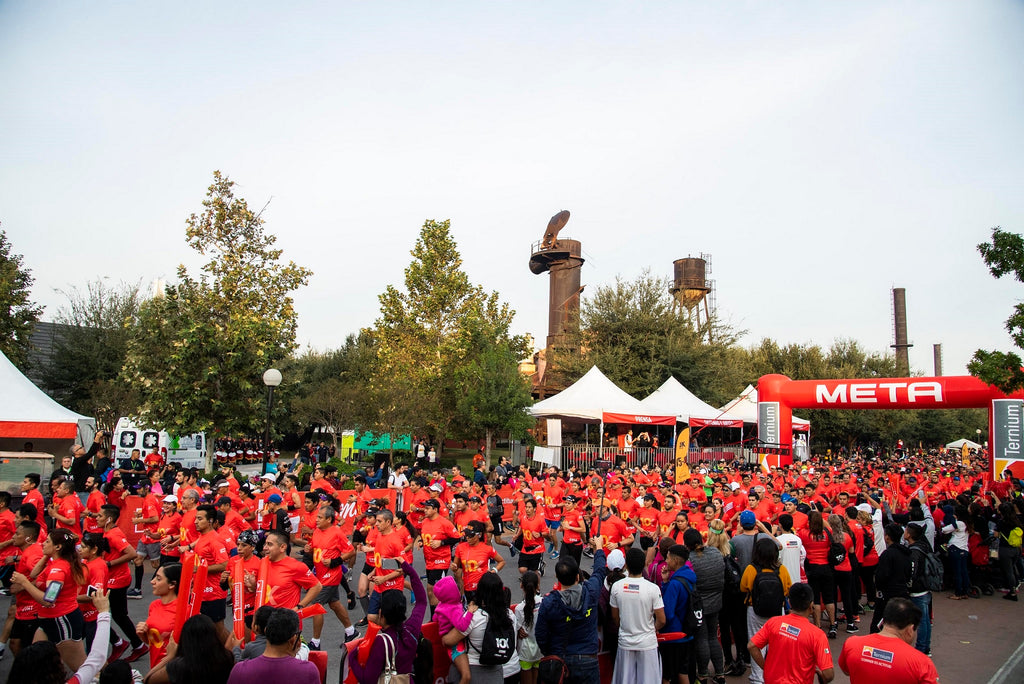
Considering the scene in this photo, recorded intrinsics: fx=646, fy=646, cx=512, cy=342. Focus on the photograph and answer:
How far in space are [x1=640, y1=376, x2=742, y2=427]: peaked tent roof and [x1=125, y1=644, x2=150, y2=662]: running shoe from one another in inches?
856

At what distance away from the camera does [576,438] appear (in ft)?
117

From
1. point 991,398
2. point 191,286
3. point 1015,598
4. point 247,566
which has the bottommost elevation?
point 1015,598

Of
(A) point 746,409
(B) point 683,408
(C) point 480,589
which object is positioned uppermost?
(A) point 746,409

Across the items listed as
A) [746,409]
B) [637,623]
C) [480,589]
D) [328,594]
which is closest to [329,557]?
[328,594]

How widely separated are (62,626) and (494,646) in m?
3.69

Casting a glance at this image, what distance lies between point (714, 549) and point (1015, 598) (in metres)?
8.20

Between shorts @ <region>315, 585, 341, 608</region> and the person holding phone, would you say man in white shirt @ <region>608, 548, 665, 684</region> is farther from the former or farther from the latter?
the person holding phone

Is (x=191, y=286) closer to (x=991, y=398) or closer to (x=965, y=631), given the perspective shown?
(x=965, y=631)

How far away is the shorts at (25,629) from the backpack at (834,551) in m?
8.37

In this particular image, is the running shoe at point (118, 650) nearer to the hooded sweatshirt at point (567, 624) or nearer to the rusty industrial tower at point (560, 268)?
the hooded sweatshirt at point (567, 624)

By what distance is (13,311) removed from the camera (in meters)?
27.3

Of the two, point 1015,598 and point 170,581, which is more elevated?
point 170,581

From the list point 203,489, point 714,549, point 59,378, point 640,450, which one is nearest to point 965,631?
point 714,549

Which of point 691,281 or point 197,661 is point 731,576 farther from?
point 691,281
